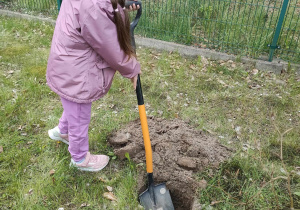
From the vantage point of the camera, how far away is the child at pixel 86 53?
178 centimetres

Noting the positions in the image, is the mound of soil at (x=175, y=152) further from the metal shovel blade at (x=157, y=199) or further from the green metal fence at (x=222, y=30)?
the green metal fence at (x=222, y=30)

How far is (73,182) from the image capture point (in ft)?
8.01

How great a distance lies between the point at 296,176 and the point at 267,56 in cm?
253

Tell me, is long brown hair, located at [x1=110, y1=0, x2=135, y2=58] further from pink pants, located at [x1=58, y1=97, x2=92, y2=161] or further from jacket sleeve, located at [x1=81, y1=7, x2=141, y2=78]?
pink pants, located at [x1=58, y1=97, x2=92, y2=161]

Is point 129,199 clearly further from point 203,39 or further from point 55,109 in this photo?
point 203,39

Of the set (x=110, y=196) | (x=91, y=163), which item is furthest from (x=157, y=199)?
(x=91, y=163)

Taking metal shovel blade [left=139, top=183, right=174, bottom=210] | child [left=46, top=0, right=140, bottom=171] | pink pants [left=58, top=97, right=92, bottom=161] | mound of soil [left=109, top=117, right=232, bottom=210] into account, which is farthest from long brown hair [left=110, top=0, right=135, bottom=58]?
metal shovel blade [left=139, top=183, right=174, bottom=210]

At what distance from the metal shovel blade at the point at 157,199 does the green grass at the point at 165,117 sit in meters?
0.09

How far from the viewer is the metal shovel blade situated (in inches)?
90.1

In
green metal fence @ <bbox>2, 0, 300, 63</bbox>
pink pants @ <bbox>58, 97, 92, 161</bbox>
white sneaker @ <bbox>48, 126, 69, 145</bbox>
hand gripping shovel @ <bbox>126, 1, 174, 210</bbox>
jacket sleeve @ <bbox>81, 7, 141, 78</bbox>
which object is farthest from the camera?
green metal fence @ <bbox>2, 0, 300, 63</bbox>

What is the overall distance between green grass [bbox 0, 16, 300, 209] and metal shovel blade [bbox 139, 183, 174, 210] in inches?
3.4

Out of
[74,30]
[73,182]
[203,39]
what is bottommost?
[73,182]

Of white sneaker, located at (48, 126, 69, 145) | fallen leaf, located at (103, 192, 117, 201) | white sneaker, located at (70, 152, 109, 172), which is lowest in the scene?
fallen leaf, located at (103, 192, 117, 201)

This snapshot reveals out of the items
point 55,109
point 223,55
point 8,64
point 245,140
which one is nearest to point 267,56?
point 223,55
